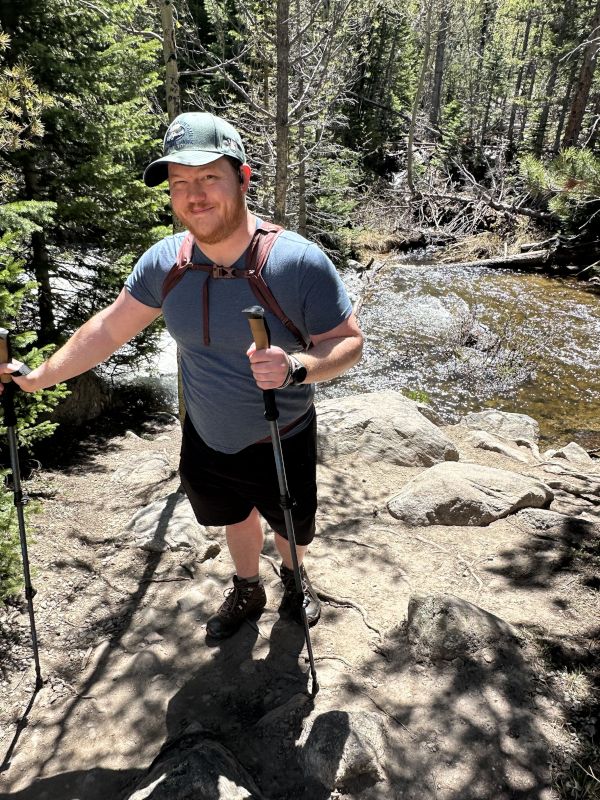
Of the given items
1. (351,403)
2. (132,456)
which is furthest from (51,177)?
(351,403)

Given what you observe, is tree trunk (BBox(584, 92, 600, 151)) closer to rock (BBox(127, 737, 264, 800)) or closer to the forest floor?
the forest floor

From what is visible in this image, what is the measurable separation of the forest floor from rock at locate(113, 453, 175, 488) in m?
0.92

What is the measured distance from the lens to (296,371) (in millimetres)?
2084

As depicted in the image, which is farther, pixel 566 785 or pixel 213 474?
pixel 213 474

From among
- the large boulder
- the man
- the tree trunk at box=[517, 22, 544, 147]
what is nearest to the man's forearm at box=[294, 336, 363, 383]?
the man

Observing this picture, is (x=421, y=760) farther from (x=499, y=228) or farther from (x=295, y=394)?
(x=499, y=228)

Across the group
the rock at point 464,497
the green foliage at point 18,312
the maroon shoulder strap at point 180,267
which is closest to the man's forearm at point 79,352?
the maroon shoulder strap at point 180,267

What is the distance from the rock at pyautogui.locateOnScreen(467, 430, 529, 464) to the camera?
690 cm

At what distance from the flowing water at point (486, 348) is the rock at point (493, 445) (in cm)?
160

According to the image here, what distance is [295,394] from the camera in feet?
8.32

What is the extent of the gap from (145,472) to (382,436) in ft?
8.62

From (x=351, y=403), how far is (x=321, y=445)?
3.06 feet

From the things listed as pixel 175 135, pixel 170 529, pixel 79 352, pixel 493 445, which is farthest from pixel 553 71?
pixel 79 352

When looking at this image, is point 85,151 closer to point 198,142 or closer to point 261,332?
point 198,142
